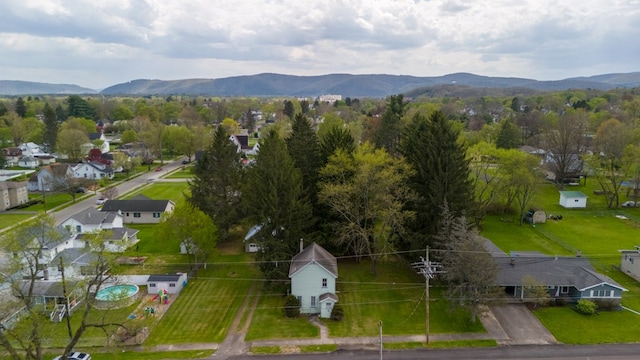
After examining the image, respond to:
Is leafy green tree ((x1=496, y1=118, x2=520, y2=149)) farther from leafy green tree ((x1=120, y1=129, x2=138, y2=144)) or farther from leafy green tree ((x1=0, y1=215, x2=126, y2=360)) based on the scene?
leafy green tree ((x1=120, y1=129, x2=138, y2=144))

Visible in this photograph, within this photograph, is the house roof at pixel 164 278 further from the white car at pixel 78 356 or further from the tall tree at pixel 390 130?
the tall tree at pixel 390 130

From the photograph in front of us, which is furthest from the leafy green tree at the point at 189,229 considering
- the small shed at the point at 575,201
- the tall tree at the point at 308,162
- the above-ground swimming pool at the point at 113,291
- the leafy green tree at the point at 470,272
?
the small shed at the point at 575,201

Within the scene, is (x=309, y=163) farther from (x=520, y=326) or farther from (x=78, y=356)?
(x=78, y=356)

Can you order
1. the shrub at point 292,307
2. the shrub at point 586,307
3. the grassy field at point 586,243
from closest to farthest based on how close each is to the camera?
the grassy field at point 586,243, the shrub at point 586,307, the shrub at point 292,307

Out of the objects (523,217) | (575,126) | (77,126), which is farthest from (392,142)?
(77,126)

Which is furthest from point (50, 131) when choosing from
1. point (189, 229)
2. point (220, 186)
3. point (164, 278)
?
point (164, 278)

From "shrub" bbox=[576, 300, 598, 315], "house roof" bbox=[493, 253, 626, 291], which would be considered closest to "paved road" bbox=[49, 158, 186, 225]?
"house roof" bbox=[493, 253, 626, 291]

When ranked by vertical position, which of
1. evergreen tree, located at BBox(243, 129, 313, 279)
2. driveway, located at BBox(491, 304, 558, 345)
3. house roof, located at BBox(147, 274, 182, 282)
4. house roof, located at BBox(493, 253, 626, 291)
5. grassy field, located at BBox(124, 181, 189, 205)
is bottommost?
driveway, located at BBox(491, 304, 558, 345)
